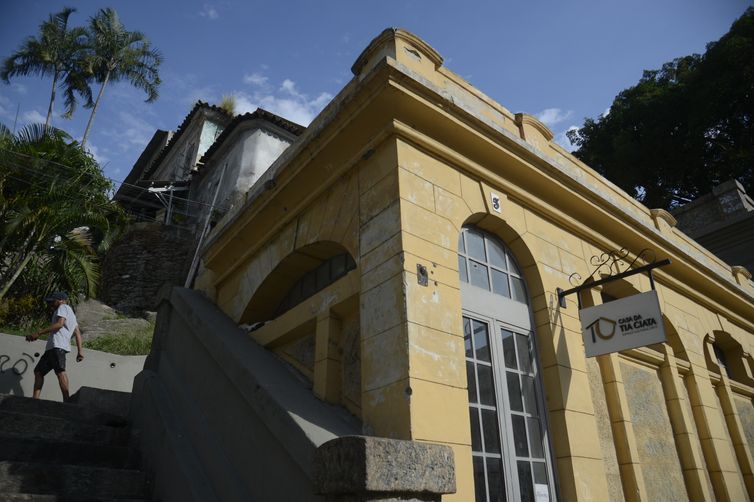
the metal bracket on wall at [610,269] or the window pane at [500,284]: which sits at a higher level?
the metal bracket on wall at [610,269]

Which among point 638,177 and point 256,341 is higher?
point 638,177

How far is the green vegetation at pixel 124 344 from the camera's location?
11.5 meters

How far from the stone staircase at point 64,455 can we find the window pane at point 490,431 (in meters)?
2.74

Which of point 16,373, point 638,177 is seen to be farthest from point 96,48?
point 638,177

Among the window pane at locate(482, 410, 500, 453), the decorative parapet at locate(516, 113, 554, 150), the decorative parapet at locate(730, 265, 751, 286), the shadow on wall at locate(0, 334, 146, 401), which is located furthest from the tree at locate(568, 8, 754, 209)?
the shadow on wall at locate(0, 334, 146, 401)

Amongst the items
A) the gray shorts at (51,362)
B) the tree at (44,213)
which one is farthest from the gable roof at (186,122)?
the gray shorts at (51,362)

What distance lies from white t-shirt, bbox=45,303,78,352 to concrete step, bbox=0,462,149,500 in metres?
2.90

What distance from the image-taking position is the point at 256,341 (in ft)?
18.3

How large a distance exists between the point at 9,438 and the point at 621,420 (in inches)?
210

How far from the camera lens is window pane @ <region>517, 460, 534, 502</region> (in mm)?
4020

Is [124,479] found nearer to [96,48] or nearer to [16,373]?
[16,373]

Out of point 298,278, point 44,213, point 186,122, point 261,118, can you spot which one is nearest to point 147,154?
point 186,122

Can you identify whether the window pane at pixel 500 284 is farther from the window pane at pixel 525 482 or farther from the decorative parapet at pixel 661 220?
the decorative parapet at pixel 661 220

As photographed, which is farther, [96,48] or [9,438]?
[96,48]
